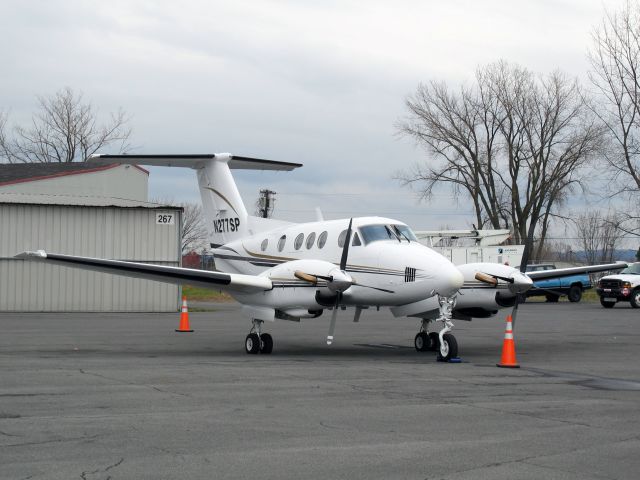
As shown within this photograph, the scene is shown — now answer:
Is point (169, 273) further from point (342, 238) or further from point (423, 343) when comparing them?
point (423, 343)

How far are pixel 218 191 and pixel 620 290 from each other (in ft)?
77.7

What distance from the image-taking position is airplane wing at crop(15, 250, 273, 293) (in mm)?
17766

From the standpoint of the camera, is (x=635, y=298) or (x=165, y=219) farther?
(x=635, y=298)

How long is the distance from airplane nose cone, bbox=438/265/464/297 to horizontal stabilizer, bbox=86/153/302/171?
27.9 ft

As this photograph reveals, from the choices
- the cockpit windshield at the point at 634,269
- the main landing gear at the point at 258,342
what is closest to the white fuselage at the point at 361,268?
the main landing gear at the point at 258,342

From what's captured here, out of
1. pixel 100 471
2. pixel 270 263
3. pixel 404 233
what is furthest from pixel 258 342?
pixel 100 471

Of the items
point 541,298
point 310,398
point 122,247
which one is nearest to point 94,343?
point 310,398

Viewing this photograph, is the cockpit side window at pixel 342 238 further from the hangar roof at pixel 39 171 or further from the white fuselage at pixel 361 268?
the hangar roof at pixel 39 171

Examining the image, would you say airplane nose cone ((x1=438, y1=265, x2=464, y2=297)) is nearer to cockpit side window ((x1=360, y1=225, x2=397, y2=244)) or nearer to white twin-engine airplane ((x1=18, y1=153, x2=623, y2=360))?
white twin-engine airplane ((x1=18, y1=153, x2=623, y2=360))

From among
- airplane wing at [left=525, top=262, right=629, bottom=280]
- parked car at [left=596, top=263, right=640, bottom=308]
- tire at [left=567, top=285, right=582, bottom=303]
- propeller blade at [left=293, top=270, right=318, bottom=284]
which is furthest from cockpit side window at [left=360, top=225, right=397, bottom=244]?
tire at [left=567, top=285, right=582, bottom=303]

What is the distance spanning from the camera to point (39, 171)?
51.3 metres

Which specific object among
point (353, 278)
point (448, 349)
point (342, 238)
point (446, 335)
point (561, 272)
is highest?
point (342, 238)

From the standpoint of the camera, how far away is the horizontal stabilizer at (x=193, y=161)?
21.6 m

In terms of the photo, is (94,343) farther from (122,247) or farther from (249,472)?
(122,247)
